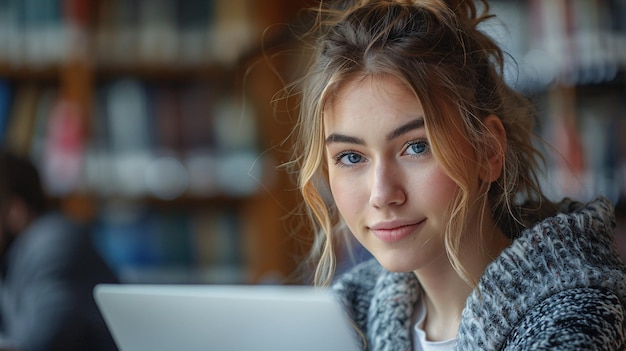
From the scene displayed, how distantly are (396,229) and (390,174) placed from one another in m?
0.07

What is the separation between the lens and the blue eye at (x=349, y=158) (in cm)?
104

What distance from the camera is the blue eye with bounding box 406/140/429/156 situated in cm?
99

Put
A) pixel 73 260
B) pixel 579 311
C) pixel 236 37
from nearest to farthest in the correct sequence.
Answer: pixel 579 311 < pixel 73 260 < pixel 236 37

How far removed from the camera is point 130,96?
2896 mm

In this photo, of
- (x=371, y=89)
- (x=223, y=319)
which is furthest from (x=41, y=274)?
(x=371, y=89)

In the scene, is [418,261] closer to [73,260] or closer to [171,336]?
[171,336]

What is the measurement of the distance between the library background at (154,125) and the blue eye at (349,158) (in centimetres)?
174

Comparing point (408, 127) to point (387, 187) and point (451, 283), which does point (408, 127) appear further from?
point (451, 283)

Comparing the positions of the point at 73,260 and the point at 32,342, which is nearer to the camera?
the point at 32,342

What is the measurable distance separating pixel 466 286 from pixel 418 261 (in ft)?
0.44

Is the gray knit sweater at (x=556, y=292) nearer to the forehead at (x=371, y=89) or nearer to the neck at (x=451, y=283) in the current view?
the neck at (x=451, y=283)

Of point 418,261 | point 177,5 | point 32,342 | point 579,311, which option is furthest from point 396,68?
point 177,5

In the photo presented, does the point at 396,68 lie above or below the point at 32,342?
above

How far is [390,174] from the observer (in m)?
0.99
